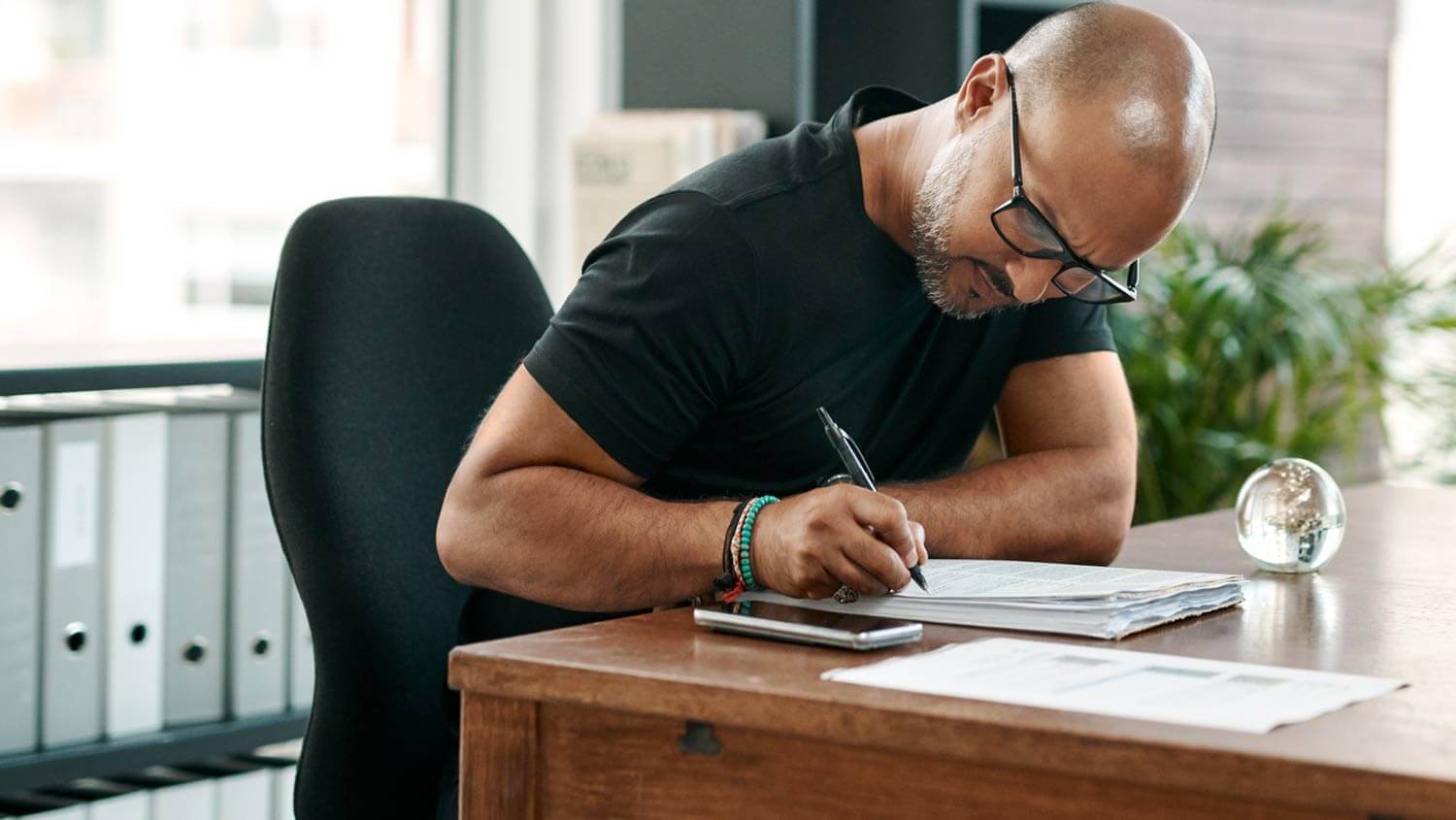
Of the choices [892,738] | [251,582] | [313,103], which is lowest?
[251,582]

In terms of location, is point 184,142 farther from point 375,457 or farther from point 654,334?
point 654,334

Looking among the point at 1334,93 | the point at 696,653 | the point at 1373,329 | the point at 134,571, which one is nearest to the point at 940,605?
the point at 696,653

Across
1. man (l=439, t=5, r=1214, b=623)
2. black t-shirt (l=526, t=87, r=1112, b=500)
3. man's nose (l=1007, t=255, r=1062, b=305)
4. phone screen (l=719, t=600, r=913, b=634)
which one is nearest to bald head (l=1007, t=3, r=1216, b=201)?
man (l=439, t=5, r=1214, b=623)

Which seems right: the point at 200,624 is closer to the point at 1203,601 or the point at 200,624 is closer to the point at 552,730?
the point at 552,730

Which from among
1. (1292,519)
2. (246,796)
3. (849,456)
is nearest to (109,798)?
(246,796)

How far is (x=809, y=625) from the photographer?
112 centimetres

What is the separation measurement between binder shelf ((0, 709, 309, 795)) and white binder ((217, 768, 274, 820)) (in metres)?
0.04

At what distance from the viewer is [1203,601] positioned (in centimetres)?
128

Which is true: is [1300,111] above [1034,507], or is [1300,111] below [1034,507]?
above

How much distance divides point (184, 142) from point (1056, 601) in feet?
6.32

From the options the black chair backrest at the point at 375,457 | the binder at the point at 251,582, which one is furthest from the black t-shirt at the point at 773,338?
the binder at the point at 251,582

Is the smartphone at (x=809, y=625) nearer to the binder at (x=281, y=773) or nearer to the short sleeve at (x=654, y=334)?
the short sleeve at (x=654, y=334)

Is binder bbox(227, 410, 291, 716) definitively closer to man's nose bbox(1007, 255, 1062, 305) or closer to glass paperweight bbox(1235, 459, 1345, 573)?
man's nose bbox(1007, 255, 1062, 305)

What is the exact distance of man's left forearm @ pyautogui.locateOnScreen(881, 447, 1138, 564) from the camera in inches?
59.9
